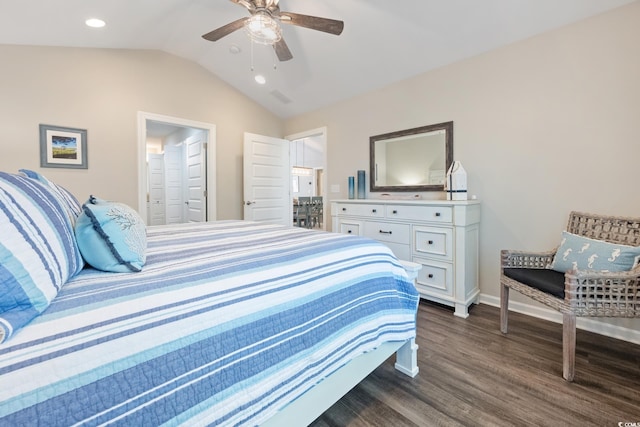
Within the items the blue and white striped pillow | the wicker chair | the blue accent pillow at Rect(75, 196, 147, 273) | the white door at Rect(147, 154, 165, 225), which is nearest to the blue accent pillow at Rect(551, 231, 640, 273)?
the wicker chair

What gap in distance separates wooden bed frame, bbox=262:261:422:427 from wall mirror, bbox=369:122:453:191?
1.69 meters

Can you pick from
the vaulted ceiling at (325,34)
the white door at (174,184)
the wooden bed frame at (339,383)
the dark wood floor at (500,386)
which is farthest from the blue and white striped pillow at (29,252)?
the white door at (174,184)

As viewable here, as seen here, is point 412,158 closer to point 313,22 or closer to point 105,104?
point 313,22

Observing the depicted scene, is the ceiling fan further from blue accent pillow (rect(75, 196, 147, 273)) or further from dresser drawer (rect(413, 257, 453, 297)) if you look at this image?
dresser drawer (rect(413, 257, 453, 297))

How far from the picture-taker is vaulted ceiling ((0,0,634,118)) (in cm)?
219

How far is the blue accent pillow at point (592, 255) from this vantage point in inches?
66.1

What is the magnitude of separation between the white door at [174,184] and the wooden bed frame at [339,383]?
15.9 ft

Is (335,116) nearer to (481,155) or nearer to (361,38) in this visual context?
(361,38)

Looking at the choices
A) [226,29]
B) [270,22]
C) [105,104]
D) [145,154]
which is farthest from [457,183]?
[105,104]

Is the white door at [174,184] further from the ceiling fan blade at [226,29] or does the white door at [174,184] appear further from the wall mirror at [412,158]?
the wall mirror at [412,158]

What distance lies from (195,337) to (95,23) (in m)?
3.27

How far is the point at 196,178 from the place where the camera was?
4309 mm

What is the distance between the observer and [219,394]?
2.41ft

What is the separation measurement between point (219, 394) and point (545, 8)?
10.4 ft
